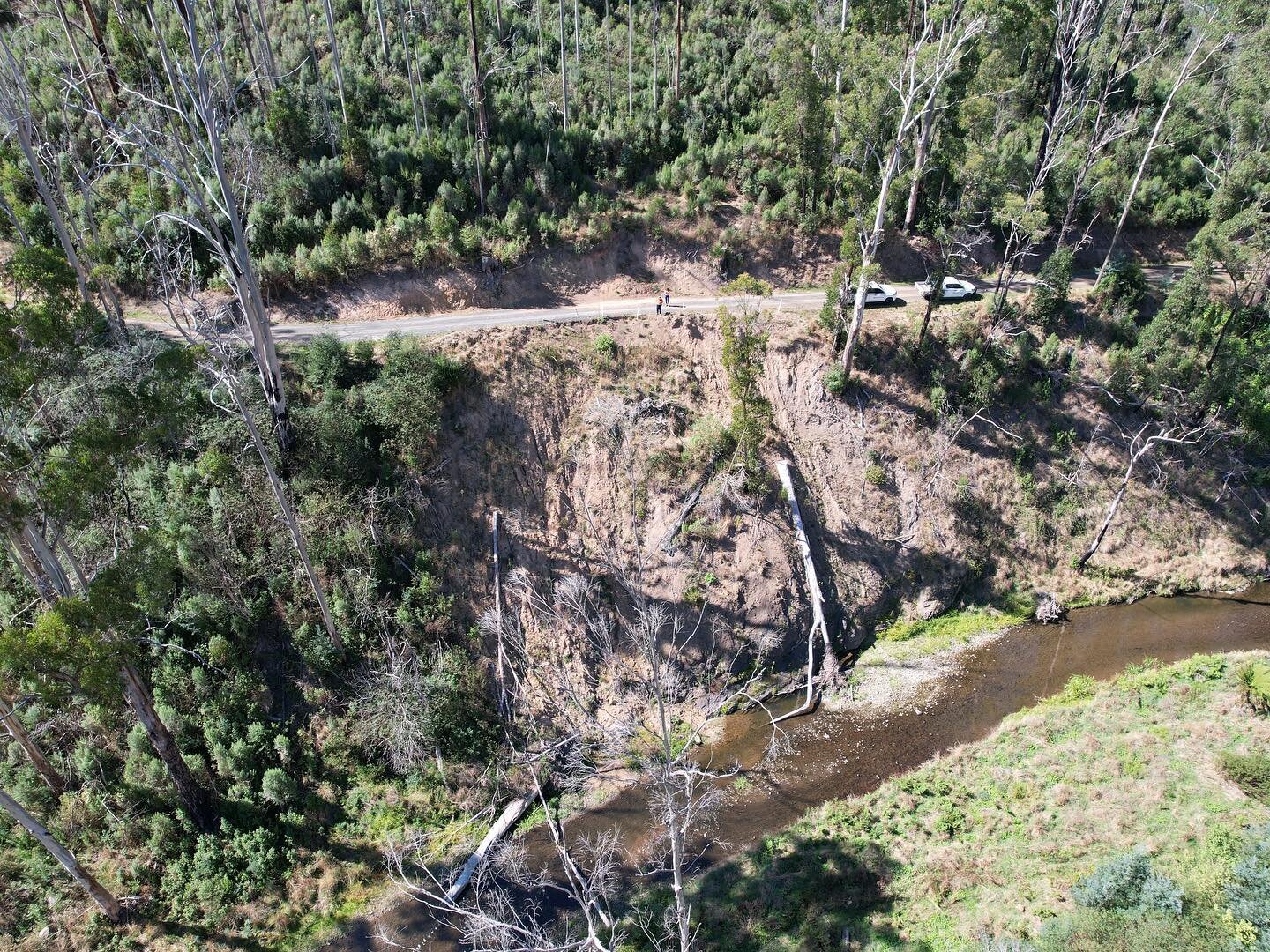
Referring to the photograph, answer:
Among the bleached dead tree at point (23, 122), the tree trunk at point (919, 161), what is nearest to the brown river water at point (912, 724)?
the tree trunk at point (919, 161)

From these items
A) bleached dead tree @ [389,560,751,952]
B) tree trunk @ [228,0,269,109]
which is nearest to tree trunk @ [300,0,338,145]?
tree trunk @ [228,0,269,109]

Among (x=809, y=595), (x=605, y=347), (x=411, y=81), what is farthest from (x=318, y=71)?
(x=809, y=595)

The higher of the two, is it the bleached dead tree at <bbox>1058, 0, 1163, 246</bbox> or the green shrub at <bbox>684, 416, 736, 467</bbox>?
the bleached dead tree at <bbox>1058, 0, 1163, 246</bbox>

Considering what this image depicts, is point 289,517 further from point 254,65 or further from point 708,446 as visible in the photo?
point 254,65

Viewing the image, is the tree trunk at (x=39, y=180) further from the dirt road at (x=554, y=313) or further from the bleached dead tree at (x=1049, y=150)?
the bleached dead tree at (x=1049, y=150)

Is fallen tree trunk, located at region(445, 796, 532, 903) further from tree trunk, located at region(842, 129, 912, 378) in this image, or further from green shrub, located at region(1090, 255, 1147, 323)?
green shrub, located at region(1090, 255, 1147, 323)

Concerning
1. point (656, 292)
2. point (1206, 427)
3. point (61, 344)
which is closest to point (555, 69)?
point (656, 292)

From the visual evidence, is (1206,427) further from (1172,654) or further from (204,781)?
(204,781)
